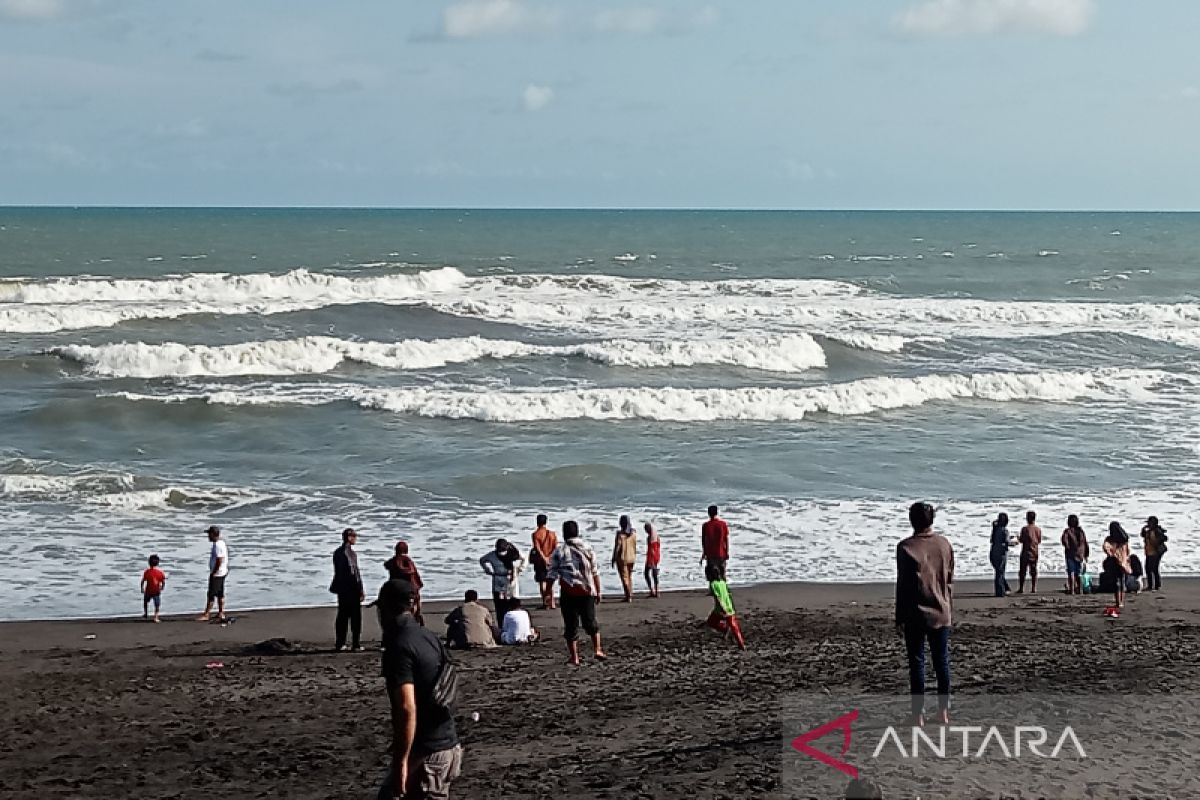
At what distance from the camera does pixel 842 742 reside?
901cm

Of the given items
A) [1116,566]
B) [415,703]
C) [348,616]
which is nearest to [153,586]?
[348,616]

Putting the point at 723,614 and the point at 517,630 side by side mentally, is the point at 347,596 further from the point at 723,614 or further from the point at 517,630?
the point at 723,614

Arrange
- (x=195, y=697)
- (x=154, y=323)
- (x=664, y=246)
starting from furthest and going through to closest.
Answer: (x=664, y=246)
(x=154, y=323)
(x=195, y=697)

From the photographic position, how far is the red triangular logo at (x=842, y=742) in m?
8.51

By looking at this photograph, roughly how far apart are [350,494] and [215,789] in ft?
43.2

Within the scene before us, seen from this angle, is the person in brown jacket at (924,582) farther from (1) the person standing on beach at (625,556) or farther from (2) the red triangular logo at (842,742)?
(1) the person standing on beach at (625,556)

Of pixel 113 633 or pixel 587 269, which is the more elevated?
pixel 587 269

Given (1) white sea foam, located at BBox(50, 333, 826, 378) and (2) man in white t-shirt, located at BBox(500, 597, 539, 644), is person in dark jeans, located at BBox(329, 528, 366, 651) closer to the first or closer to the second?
(2) man in white t-shirt, located at BBox(500, 597, 539, 644)

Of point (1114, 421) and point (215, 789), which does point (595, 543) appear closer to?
point (215, 789)

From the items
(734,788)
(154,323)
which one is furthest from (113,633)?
(154,323)

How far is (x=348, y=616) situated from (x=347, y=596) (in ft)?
0.81

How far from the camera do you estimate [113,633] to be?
48.3ft

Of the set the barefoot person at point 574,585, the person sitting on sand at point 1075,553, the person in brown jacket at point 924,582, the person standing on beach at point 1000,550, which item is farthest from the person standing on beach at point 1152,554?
the person in brown jacket at point 924,582

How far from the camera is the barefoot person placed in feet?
40.6
